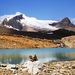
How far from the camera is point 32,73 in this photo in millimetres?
13641

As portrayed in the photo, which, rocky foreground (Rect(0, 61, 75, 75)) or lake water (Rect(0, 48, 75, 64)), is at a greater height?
lake water (Rect(0, 48, 75, 64))

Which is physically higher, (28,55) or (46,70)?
(28,55)

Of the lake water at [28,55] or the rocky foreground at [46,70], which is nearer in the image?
the rocky foreground at [46,70]

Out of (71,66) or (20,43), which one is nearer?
(71,66)

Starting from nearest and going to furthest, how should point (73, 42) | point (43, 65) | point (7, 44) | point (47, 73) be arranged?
1. point (47, 73)
2. point (43, 65)
3. point (7, 44)
4. point (73, 42)

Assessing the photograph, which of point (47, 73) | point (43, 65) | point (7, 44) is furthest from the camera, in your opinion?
point (7, 44)

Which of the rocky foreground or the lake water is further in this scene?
the lake water

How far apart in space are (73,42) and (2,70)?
106m

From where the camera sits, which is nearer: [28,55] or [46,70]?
[46,70]

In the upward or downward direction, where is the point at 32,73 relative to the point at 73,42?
downward

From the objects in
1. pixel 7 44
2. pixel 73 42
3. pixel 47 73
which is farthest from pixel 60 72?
pixel 73 42

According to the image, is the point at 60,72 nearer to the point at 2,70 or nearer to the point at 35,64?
the point at 35,64

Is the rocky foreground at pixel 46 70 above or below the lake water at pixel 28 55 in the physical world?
below

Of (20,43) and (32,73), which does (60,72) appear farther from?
(20,43)
